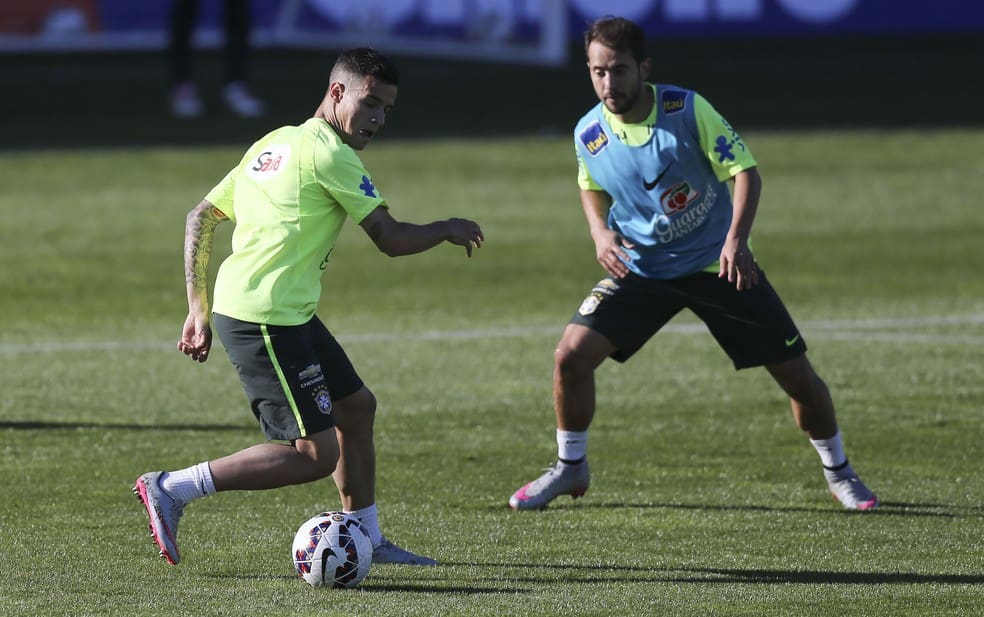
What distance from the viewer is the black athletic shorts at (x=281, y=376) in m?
5.99

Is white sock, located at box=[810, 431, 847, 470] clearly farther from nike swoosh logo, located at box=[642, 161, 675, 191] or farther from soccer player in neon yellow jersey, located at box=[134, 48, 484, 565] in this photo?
soccer player in neon yellow jersey, located at box=[134, 48, 484, 565]

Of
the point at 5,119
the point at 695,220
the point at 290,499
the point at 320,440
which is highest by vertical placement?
the point at 695,220

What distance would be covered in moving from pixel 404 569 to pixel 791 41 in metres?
22.0

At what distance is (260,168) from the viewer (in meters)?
6.12

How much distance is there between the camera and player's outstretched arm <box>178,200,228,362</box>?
20.4 ft

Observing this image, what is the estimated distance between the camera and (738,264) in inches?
269

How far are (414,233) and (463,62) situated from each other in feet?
67.0

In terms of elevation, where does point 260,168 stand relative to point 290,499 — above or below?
above

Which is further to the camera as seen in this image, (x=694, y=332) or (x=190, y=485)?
(x=694, y=332)

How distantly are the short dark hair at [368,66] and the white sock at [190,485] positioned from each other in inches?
55.5

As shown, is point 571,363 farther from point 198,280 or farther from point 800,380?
point 198,280

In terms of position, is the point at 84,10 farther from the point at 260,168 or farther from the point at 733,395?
the point at 260,168

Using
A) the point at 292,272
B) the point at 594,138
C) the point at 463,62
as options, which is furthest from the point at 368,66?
the point at 463,62

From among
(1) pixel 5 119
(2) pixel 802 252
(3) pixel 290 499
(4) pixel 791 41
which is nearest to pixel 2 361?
(3) pixel 290 499
